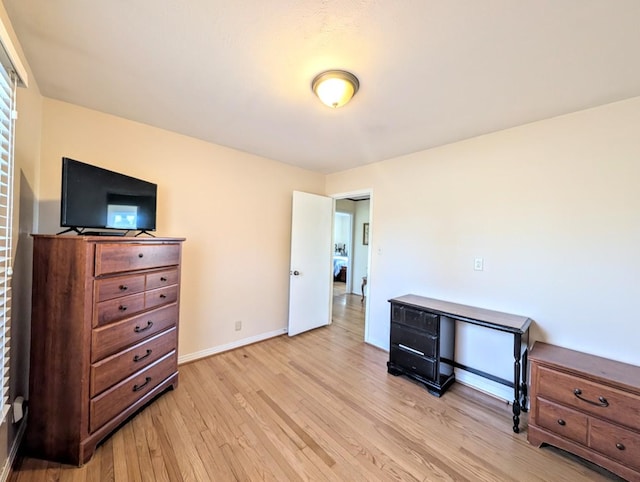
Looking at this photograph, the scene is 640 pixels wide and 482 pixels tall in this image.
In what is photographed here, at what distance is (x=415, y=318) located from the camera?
8.19ft

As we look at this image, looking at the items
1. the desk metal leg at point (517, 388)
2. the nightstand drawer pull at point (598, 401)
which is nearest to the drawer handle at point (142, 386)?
the desk metal leg at point (517, 388)

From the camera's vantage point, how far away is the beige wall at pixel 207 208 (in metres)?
2.12

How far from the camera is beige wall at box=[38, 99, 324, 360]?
2119 mm

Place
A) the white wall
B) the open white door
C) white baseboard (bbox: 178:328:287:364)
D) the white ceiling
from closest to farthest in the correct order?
the white ceiling < the white wall < white baseboard (bbox: 178:328:287:364) < the open white door

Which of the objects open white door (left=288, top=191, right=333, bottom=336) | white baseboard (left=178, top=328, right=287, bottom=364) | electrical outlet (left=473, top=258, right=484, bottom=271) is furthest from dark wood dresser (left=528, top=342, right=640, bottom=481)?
white baseboard (left=178, top=328, right=287, bottom=364)

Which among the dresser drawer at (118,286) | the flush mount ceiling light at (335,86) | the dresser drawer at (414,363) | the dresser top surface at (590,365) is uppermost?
the flush mount ceiling light at (335,86)

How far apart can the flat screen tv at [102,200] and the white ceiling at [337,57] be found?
645 mm

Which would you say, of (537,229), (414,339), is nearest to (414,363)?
(414,339)

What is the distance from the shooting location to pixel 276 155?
327cm

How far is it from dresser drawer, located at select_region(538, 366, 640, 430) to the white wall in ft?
1.51

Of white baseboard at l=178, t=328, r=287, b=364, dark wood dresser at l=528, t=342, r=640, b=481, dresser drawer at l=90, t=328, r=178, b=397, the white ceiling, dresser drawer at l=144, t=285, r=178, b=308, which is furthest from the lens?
white baseboard at l=178, t=328, r=287, b=364

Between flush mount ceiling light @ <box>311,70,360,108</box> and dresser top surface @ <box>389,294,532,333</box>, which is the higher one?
flush mount ceiling light @ <box>311,70,360,108</box>

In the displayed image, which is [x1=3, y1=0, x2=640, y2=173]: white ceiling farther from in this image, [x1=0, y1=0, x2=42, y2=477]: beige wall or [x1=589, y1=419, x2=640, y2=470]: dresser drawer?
[x1=589, y1=419, x2=640, y2=470]: dresser drawer

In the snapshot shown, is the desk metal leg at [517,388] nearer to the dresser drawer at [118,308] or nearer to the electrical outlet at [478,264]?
the electrical outlet at [478,264]
